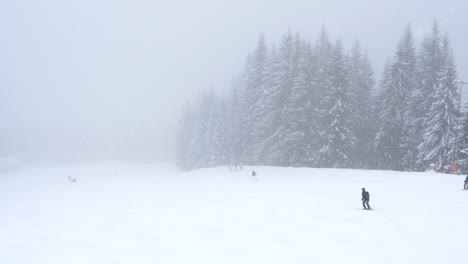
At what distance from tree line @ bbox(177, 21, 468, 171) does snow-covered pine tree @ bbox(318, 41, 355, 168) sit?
0.33 feet

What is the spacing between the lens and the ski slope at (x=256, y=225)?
14062 mm

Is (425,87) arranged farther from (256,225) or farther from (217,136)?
(256,225)

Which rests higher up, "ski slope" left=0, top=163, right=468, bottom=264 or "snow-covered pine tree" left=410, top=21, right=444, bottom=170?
"snow-covered pine tree" left=410, top=21, right=444, bottom=170

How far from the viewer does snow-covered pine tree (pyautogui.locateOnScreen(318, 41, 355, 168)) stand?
42.5 metres

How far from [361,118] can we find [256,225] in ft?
106

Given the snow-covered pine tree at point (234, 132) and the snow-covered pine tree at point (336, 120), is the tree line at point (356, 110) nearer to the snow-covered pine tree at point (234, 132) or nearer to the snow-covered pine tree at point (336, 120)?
the snow-covered pine tree at point (336, 120)

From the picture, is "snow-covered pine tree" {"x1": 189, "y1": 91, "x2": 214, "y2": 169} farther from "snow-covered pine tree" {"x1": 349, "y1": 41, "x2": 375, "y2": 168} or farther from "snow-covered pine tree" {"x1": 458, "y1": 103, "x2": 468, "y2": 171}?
"snow-covered pine tree" {"x1": 458, "y1": 103, "x2": 468, "y2": 171}

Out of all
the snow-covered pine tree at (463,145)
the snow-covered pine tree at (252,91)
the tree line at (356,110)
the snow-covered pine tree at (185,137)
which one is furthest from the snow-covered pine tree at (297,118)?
the snow-covered pine tree at (185,137)

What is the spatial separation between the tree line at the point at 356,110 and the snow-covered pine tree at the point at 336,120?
0.33 feet

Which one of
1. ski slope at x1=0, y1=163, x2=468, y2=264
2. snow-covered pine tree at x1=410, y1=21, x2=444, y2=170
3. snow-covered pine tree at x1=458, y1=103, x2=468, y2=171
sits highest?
snow-covered pine tree at x1=410, y1=21, x2=444, y2=170

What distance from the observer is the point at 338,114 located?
42.7m

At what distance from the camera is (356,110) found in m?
46.3

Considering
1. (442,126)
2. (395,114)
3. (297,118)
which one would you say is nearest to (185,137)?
(297,118)

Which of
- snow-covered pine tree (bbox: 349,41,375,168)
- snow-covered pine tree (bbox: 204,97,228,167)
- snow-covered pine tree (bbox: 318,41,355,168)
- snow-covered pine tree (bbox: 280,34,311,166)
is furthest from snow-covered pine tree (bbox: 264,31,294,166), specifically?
snow-covered pine tree (bbox: 204,97,228,167)
